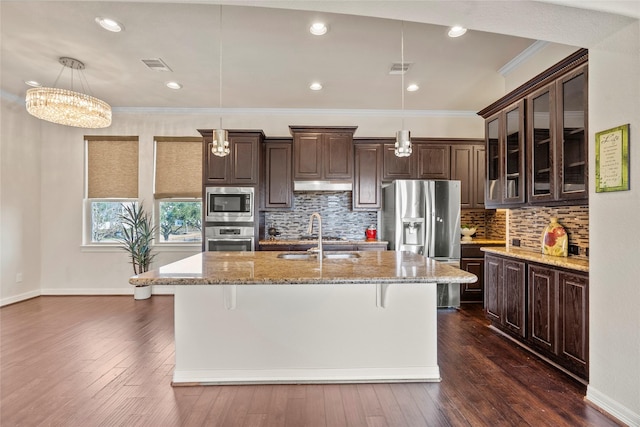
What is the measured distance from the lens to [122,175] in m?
5.20

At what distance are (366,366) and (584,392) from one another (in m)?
1.50

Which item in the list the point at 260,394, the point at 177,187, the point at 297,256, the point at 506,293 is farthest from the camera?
the point at 177,187

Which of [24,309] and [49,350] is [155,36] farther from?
[24,309]

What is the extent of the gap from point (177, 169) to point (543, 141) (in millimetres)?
4806

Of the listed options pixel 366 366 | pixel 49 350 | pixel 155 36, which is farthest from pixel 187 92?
pixel 366 366

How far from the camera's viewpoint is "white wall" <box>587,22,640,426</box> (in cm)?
192

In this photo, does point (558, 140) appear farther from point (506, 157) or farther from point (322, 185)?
point (322, 185)

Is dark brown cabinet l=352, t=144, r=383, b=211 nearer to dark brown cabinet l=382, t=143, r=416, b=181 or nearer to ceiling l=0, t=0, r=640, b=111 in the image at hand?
dark brown cabinet l=382, t=143, r=416, b=181

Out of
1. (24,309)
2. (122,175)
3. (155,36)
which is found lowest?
(24,309)

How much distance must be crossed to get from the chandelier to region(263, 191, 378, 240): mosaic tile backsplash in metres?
2.50

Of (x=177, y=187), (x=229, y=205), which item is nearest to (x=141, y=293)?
(x=177, y=187)

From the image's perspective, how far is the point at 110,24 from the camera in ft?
9.36

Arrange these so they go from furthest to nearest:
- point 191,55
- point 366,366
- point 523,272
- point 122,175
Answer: point 122,175
point 191,55
point 523,272
point 366,366

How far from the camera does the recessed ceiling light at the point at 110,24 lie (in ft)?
9.18
